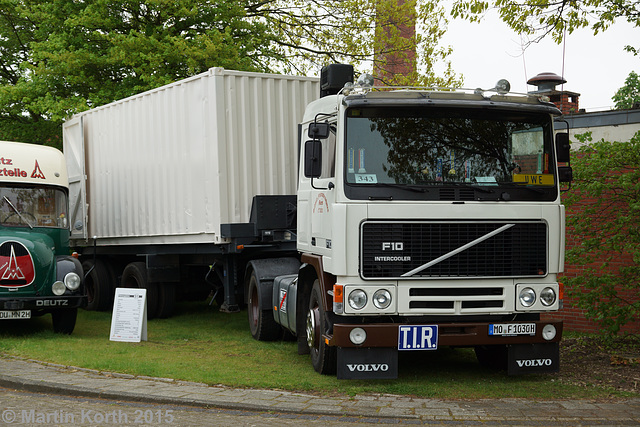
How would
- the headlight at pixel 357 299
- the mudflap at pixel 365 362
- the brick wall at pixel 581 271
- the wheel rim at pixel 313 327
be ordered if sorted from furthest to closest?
1. the brick wall at pixel 581 271
2. the wheel rim at pixel 313 327
3. the mudflap at pixel 365 362
4. the headlight at pixel 357 299

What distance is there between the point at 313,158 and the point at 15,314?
5.48 meters

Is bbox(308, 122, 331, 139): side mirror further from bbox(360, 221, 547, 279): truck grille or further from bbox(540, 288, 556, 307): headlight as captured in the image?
bbox(540, 288, 556, 307): headlight

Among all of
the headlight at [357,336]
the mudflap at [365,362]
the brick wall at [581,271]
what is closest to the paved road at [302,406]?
the mudflap at [365,362]

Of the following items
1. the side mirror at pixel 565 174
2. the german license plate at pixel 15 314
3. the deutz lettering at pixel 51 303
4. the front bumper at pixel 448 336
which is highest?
the side mirror at pixel 565 174

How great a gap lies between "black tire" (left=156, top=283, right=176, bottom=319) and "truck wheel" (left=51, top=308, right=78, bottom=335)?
2.39m

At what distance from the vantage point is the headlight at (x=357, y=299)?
25.6 feet

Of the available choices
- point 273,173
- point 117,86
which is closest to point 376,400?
point 273,173

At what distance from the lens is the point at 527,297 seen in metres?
8.10

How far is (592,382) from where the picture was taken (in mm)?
→ 8391

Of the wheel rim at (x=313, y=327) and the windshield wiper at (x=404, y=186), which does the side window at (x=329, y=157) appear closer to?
the windshield wiper at (x=404, y=186)

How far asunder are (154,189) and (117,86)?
612 cm

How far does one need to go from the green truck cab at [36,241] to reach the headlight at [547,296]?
672 centimetres

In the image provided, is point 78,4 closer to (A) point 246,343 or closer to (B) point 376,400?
(A) point 246,343

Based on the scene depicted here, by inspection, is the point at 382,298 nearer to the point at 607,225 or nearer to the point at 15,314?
the point at 607,225
